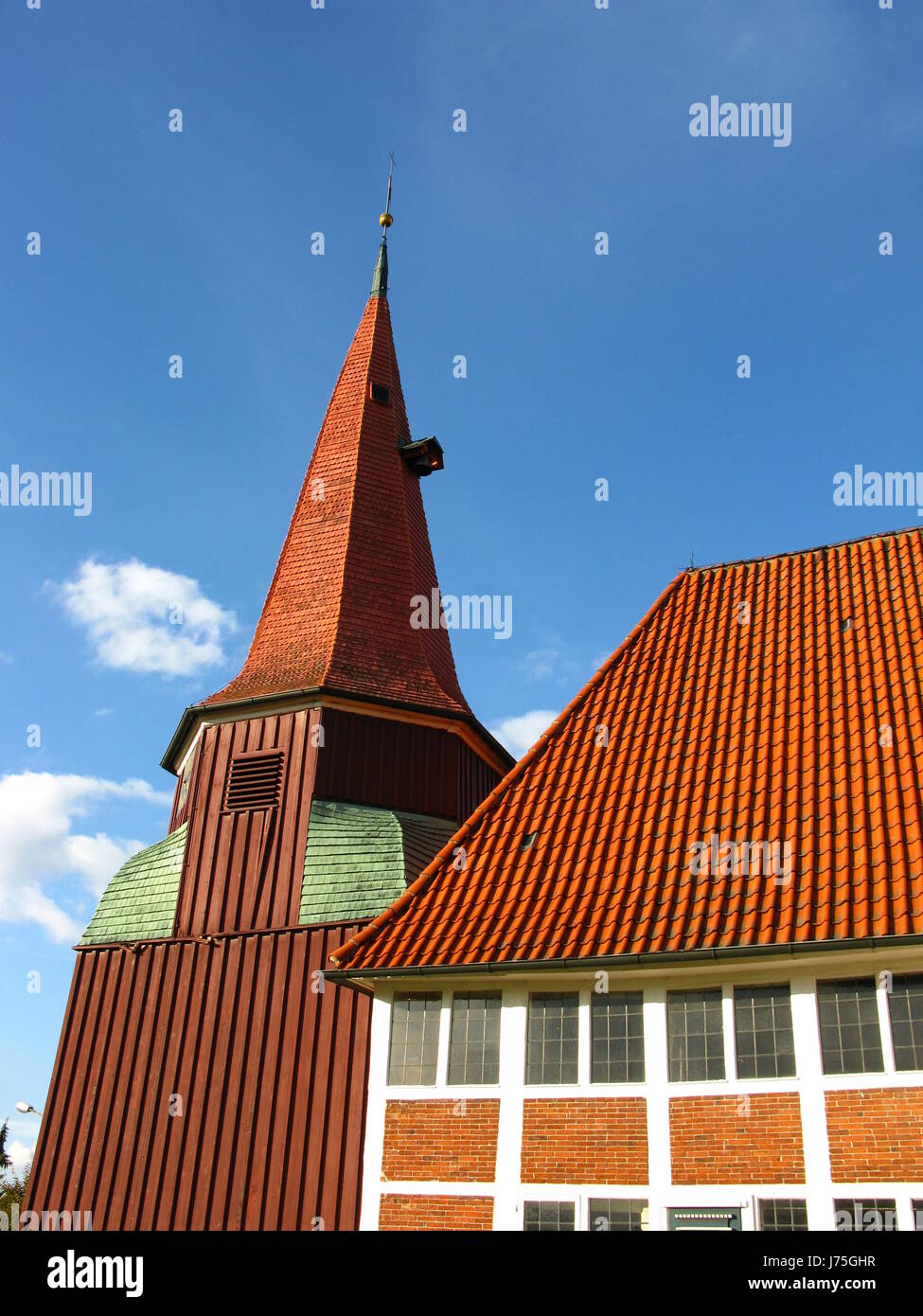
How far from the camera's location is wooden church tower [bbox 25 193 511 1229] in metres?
13.2

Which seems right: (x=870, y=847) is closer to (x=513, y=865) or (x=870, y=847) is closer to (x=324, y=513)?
(x=513, y=865)

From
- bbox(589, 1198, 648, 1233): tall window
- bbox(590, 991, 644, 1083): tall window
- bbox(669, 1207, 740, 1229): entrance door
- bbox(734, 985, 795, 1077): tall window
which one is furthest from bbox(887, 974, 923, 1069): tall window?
bbox(589, 1198, 648, 1233): tall window

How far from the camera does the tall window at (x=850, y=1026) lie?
8.86 meters

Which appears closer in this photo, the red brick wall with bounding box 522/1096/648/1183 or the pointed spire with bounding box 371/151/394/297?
the red brick wall with bounding box 522/1096/648/1183

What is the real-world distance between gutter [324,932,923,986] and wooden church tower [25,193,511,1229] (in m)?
3.46

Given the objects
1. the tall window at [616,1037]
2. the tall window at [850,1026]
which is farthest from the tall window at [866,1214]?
the tall window at [616,1037]

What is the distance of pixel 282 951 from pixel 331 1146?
2520 mm

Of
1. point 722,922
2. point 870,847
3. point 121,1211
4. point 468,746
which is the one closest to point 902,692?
point 870,847

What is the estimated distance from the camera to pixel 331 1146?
1290 centimetres

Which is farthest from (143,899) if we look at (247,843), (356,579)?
(356,579)

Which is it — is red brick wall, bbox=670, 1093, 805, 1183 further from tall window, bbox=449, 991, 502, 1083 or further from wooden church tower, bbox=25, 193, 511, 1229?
wooden church tower, bbox=25, 193, 511, 1229

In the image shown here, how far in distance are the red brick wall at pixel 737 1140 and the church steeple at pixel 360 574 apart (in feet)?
27.9

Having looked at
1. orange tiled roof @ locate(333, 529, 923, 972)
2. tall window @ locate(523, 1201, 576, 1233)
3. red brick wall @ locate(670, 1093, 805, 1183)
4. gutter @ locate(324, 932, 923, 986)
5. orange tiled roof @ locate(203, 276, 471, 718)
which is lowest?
tall window @ locate(523, 1201, 576, 1233)

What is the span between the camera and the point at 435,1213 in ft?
31.7
